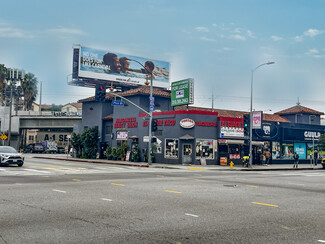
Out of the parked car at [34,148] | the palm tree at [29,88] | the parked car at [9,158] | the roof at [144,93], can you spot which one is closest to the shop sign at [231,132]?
the roof at [144,93]

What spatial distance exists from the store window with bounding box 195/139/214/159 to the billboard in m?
19.6

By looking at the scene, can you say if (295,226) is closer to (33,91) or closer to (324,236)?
(324,236)

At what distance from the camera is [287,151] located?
46.5 m

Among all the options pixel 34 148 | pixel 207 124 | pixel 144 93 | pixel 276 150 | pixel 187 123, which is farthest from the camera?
pixel 34 148

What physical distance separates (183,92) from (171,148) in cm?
657

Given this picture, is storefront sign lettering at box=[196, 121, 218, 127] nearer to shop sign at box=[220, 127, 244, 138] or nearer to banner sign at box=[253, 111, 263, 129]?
shop sign at box=[220, 127, 244, 138]

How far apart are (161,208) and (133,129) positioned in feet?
112

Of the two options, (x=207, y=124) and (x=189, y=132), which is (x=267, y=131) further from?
(x=189, y=132)

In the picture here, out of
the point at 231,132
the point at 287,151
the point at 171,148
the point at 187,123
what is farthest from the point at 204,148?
the point at 287,151

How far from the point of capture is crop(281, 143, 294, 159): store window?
4612 centimetres

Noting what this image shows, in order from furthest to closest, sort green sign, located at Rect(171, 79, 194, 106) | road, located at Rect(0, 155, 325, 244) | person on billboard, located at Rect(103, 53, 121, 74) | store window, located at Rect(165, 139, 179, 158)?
person on billboard, located at Rect(103, 53, 121, 74) < green sign, located at Rect(171, 79, 194, 106) < store window, located at Rect(165, 139, 179, 158) < road, located at Rect(0, 155, 325, 244)

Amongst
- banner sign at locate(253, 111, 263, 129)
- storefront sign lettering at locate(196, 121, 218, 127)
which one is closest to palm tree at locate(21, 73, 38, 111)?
storefront sign lettering at locate(196, 121, 218, 127)

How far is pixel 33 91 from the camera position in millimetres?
94625

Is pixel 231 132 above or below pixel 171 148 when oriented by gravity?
above
